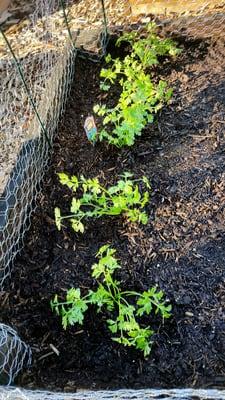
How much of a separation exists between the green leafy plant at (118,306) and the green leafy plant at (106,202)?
29 centimetres

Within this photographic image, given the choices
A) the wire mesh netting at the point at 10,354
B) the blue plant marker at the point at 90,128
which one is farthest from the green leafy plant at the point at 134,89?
the wire mesh netting at the point at 10,354

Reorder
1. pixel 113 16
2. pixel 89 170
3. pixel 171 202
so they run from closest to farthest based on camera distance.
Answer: pixel 171 202
pixel 89 170
pixel 113 16

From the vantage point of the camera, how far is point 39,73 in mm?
3416

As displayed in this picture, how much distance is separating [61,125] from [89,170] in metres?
0.44

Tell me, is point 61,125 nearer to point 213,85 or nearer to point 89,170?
Result: point 89,170

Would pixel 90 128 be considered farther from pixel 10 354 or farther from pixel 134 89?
pixel 10 354

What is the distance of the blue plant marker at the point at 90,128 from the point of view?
8.84 feet

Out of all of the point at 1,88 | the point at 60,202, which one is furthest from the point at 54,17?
the point at 60,202

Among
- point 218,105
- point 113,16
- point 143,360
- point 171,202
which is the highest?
point 113,16

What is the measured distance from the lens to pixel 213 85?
9.91 ft

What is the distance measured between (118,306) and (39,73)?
194 centimetres

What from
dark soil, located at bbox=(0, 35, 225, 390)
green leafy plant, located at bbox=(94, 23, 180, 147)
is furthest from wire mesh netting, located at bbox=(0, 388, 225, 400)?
green leafy plant, located at bbox=(94, 23, 180, 147)

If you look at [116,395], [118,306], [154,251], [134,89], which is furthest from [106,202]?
[116,395]

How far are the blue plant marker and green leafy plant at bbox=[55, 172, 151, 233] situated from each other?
33 centimetres
